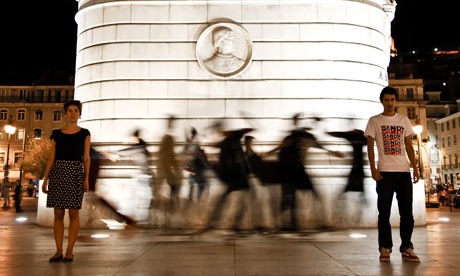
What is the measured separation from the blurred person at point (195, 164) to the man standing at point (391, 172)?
4.83 m

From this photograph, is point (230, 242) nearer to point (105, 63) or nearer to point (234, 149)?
point (234, 149)

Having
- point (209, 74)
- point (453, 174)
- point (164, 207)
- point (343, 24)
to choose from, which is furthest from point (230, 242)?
point (453, 174)

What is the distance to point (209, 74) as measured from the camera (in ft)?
36.4

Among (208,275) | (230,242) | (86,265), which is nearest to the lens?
(208,275)

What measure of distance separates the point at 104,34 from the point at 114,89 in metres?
1.62

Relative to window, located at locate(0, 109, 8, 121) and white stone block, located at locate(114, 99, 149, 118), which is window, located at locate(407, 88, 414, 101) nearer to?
white stone block, located at locate(114, 99, 149, 118)

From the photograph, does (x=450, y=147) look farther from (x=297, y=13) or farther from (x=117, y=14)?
(x=117, y=14)

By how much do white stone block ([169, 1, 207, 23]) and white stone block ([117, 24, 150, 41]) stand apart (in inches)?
30.1

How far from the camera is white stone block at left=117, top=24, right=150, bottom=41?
447 inches

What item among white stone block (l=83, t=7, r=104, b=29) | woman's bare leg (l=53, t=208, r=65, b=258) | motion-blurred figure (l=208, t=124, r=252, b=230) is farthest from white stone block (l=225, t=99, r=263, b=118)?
woman's bare leg (l=53, t=208, r=65, b=258)

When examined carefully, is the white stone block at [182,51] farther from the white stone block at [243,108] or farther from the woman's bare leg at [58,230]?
the woman's bare leg at [58,230]

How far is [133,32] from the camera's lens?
37.4 ft

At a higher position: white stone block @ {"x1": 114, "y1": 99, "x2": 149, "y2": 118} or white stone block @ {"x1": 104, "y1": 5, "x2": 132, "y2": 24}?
white stone block @ {"x1": 104, "y1": 5, "x2": 132, "y2": 24}

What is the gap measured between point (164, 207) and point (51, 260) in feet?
14.1
